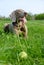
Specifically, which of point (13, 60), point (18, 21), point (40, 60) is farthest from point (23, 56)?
point (18, 21)

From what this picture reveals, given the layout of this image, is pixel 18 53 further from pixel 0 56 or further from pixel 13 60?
pixel 0 56

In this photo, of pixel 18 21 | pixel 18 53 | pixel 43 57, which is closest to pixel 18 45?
pixel 18 53

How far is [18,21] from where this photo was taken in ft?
17.9

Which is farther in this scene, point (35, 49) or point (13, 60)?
point (35, 49)

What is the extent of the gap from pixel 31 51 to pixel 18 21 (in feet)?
4.26

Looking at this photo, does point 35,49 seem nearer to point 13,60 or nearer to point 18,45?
point 18,45

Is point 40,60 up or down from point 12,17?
down

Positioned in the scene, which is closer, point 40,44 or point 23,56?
point 23,56

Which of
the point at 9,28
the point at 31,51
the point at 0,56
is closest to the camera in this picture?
the point at 0,56

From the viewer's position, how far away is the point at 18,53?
381 cm

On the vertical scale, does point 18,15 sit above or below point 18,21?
above

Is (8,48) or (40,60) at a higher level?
(8,48)

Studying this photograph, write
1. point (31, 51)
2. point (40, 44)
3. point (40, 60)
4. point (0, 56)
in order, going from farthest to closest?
point (40, 44), point (31, 51), point (40, 60), point (0, 56)

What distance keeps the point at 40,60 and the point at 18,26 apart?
177 centimetres
